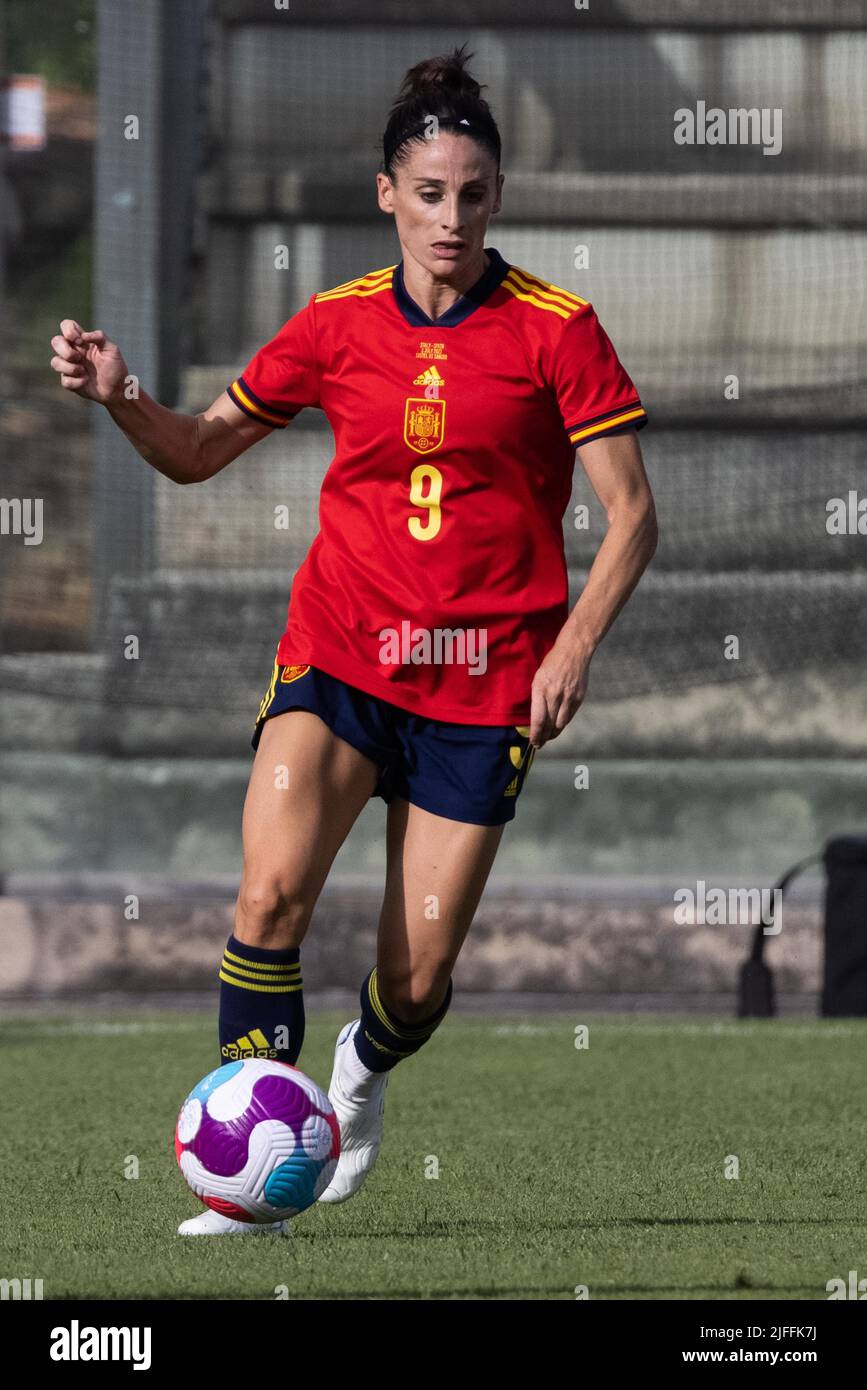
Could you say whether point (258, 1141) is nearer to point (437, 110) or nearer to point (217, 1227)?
point (217, 1227)

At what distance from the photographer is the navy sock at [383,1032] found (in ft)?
17.6

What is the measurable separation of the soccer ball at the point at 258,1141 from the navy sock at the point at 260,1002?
0.15 m

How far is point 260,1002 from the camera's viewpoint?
4.95 m

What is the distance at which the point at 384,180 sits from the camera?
516cm

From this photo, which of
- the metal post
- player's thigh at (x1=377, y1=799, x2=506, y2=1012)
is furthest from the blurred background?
player's thigh at (x1=377, y1=799, x2=506, y2=1012)

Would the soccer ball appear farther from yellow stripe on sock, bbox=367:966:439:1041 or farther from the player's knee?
yellow stripe on sock, bbox=367:966:439:1041

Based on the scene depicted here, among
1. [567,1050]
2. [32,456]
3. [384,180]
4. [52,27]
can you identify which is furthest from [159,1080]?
[52,27]

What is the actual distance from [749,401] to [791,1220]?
29.0ft

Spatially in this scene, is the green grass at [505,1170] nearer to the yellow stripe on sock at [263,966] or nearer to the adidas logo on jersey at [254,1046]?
the adidas logo on jersey at [254,1046]

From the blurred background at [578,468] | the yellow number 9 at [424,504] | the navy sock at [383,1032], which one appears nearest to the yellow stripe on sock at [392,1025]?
the navy sock at [383,1032]

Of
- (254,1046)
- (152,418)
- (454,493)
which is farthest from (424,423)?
(254,1046)

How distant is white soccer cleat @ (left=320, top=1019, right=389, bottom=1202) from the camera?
5.45 meters

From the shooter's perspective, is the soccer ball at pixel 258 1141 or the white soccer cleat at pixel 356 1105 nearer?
the soccer ball at pixel 258 1141

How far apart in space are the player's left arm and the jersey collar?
16.0 inches
